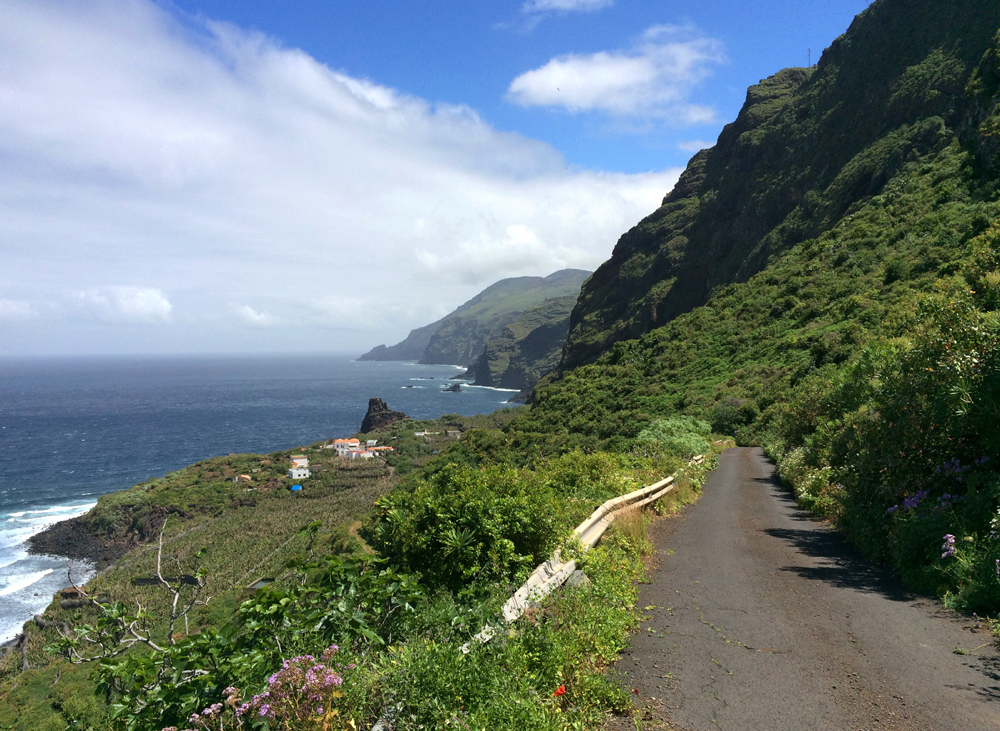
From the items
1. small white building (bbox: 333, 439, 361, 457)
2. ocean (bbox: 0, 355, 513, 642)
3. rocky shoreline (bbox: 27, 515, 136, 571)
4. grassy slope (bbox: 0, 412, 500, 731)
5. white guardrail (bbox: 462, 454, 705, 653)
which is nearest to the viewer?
white guardrail (bbox: 462, 454, 705, 653)

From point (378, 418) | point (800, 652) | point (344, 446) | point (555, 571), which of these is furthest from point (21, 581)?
point (378, 418)

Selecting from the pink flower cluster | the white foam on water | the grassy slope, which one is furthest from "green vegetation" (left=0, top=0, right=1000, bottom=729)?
the white foam on water

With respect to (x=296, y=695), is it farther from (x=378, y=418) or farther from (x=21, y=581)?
(x=378, y=418)

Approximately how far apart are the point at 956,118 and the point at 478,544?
68780mm

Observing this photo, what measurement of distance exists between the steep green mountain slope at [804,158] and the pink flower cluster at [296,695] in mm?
39175

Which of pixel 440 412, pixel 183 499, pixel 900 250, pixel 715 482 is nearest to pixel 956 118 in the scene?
pixel 900 250

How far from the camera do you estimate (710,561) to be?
820 centimetres

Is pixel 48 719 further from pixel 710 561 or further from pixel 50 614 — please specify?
pixel 710 561

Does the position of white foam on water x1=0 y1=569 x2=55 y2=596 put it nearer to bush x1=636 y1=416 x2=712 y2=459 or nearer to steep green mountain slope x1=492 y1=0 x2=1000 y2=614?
steep green mountain slope x1=492 y1=0 x2=1000 y2=614

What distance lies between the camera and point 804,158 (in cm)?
8025

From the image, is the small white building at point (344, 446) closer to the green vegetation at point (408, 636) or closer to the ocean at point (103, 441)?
the ocean at point (103, 441)

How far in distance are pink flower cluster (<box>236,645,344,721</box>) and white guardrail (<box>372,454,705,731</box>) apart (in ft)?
1.27

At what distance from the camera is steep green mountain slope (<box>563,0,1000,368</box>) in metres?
56.6

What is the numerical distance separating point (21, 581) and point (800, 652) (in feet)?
210
